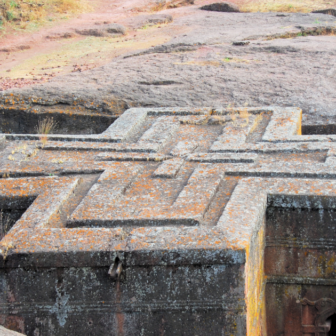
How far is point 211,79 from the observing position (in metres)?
9.31

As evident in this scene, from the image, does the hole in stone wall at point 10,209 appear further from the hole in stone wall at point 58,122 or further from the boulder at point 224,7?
the boulder at point 224,7

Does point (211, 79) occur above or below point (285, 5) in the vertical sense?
above

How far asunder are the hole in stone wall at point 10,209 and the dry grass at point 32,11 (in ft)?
42.9

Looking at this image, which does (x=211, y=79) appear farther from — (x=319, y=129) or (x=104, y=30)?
(x=104, y=30)

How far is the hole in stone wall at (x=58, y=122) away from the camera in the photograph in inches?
334

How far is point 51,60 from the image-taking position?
526 inches

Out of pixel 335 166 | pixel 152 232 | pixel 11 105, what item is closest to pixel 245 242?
pixel 152 232

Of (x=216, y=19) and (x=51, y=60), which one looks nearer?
(x=51, y=60)

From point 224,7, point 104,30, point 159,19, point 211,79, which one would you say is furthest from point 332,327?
point 224,7

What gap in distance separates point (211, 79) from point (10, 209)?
5294 mm

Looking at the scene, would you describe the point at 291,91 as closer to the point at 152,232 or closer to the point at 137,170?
the point at 137,170

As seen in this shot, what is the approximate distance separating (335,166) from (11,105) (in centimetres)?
556

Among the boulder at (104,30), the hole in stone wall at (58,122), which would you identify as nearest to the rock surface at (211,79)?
the hole in stone wall at (58,122)

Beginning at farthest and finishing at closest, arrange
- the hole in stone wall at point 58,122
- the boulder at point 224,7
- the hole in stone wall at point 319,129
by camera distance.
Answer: the boulder at point 224,7 < the hole in stone wall at point 58,122 < the hole in stone wall at point 319,129
